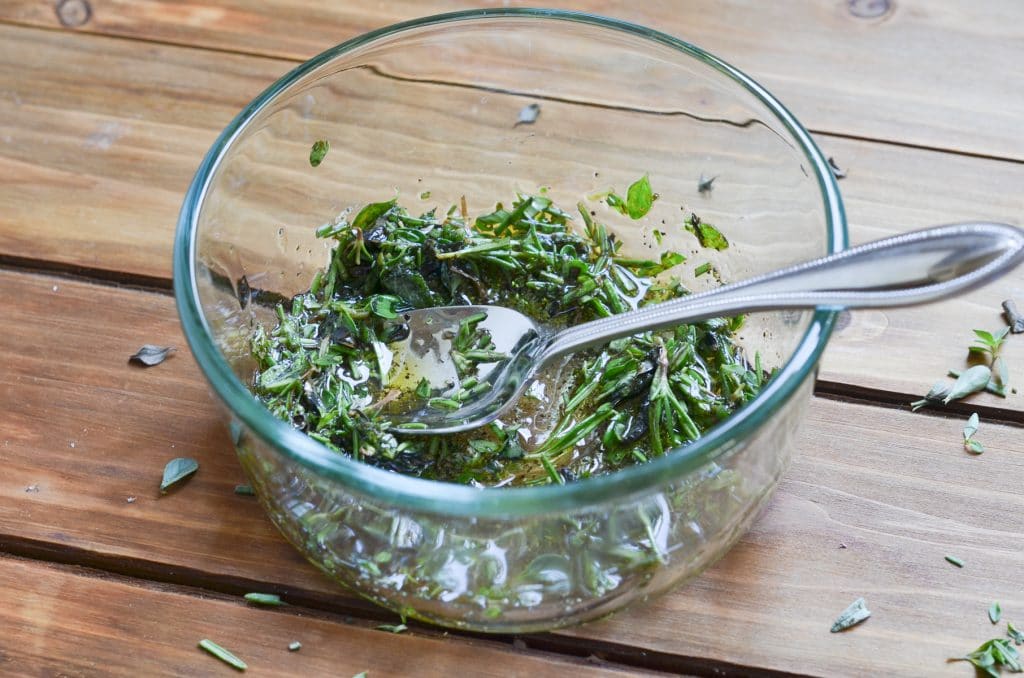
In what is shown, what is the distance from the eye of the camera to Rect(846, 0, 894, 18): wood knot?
58.0 inches

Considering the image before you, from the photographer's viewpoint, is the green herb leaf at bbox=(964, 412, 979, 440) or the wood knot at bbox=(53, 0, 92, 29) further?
the wood knot at bbox=(53, 0, 92, 29)

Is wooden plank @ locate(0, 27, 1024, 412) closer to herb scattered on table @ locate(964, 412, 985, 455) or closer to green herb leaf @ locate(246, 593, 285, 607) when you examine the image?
herb scattered on table @ locate(964, 412, 985, 455)

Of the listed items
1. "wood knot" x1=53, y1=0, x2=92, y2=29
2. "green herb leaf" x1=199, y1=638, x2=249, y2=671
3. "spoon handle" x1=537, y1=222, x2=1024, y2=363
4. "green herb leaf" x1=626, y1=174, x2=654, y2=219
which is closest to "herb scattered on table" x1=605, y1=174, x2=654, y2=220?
"green herb leaf" x1=626, y1=174, x2=654, y2=219

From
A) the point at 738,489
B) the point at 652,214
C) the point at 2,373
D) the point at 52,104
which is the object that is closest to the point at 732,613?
the point at 738,489

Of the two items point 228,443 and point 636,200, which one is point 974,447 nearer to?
point 636,200

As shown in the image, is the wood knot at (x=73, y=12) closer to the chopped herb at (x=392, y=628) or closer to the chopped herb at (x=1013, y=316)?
the chopped herb at (x=392, y=628)

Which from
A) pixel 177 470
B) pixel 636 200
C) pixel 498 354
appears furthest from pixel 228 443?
pixel 636 200

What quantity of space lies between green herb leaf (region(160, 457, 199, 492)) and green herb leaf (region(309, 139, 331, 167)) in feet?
1.17

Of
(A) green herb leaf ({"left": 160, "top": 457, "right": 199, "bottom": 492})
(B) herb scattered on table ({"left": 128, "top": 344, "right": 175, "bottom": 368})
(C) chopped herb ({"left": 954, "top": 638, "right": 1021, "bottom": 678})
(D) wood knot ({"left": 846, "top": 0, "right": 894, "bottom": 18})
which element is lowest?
(A) green herb leaf ({"left": 160, "top": 457, "right": 199, "bottom": 492})

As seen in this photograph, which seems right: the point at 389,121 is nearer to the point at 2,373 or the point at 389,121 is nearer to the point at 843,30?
the point at 2,373

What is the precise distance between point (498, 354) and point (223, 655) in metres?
0.37

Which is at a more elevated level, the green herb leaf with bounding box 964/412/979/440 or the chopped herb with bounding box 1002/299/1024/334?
the chopped herb with bounding box 1002/299/1024/334

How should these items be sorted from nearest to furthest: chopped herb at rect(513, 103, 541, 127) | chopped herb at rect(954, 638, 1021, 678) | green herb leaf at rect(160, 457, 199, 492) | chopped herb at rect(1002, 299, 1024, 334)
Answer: chopped herb at rect(954, 638, 1021, 678), green herb leaf at rect(160, 457, 199, 492), chopped herb at rect(1002, 299, 1024, 334), chopped herb at rect(513, 103, 541, 127)

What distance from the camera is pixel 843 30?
1455mm
